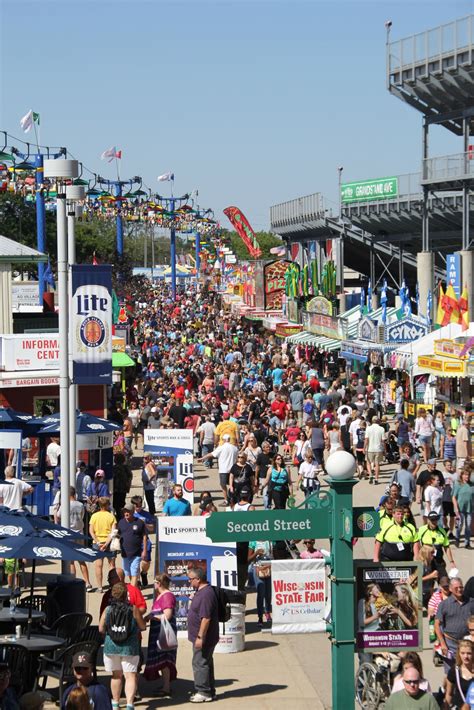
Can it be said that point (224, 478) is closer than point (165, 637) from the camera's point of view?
No

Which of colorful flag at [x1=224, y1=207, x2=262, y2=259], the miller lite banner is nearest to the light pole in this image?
the miller lite banner

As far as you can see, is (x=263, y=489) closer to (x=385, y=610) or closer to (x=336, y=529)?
(x=385, y=610)

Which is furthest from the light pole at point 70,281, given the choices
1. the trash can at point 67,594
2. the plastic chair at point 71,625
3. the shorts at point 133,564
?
the plastic chair at point 71,625

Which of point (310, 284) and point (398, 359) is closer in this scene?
point (398, 359)

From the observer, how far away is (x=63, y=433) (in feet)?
51.0

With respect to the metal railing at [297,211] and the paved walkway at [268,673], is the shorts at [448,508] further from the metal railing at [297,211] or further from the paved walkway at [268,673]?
the metal railing at [297,211]

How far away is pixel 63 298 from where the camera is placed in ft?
53.5

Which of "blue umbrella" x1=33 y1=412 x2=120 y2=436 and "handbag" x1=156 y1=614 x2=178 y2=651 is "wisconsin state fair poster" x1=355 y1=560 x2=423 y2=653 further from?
"blue umbrella" x1=33 y1=412 x2=120 y2=436

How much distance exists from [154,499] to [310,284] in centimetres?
3816

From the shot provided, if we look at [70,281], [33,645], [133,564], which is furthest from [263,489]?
[33,645]

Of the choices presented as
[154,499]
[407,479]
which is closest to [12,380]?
[154,499]

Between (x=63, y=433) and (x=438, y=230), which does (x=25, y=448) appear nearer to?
(x=63, y=433)

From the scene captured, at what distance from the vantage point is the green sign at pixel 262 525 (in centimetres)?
989

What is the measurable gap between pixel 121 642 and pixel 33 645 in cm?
75
